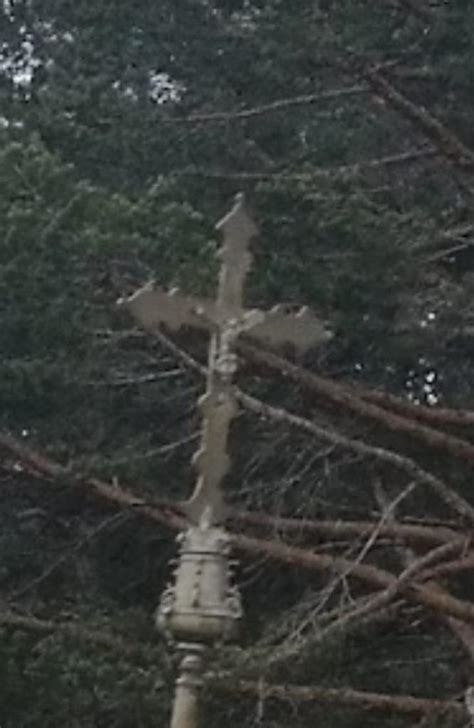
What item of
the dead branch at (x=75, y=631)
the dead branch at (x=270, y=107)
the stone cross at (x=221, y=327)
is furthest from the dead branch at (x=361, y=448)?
the stone cross at (x=221, y=327)

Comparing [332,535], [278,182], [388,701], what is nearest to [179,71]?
[278,182]

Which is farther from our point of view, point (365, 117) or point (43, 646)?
point (365, 117)

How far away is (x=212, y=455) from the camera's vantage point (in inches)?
165

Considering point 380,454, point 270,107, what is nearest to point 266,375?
point 380,454

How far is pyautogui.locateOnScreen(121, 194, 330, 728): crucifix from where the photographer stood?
405 centimetres

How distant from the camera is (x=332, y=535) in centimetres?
853

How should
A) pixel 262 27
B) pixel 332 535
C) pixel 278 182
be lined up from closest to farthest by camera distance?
1. pixel 332 535
2. pixel 278 182
3. pixel 262 27

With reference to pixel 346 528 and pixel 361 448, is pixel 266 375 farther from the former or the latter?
pixel 346 528

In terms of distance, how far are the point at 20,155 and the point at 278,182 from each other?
129cm

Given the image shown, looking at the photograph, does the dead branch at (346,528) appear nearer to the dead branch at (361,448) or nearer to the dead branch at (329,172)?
the dead branch at (361,448)

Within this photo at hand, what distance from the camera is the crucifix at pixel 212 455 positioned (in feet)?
13.3

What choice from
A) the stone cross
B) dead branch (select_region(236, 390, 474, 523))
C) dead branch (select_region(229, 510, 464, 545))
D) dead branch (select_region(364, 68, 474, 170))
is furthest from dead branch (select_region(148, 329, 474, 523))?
the stone cross

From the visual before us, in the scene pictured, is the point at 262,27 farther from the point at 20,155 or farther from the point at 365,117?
the point at 20,155

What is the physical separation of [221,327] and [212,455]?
432mm
